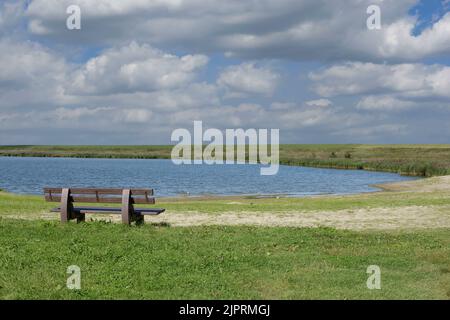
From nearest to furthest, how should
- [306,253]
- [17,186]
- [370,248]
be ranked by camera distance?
[306,253] < [370,248] < [17,186]

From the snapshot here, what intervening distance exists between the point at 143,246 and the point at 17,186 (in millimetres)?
49379

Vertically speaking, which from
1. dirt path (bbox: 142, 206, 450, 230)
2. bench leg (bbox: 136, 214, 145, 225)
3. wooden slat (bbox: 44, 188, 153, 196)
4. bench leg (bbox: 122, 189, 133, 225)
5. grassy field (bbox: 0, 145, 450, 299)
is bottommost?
dirt path (bbox: 142, 206, 450, 230)

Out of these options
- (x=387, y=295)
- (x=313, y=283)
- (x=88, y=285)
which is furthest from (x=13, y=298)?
(x=387, y=295)

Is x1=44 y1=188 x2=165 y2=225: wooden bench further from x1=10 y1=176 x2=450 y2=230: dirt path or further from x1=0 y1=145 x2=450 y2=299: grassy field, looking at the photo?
x1=10 y1=176 x2=450 y2=230: dirt path

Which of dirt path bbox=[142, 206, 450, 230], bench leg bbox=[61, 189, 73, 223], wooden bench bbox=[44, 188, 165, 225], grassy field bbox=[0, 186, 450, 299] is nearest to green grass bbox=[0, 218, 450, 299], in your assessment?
grassy field bbox=[0, 186, 450, 299]

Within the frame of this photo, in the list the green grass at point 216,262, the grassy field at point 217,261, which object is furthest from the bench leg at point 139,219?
the green grass at point 216,262

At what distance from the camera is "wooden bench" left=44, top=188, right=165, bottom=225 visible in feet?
50.5

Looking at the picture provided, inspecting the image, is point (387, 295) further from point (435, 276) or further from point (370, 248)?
point (370, 248)

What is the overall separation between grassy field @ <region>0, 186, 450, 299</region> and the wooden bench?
2.12 feet

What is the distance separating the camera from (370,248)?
40.3ft

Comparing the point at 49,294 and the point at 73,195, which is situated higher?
the point at 73,195

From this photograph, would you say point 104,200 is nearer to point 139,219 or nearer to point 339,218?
point 139,219

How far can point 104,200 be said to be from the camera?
1578cm

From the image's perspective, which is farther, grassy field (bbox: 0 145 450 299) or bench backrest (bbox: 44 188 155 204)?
bench backrest (bbox: 44 188 155 204)
